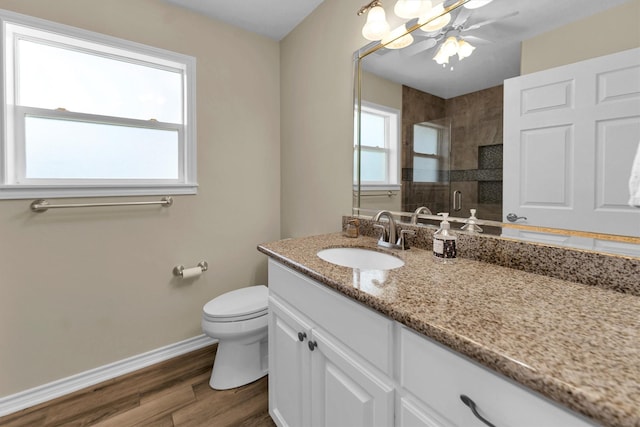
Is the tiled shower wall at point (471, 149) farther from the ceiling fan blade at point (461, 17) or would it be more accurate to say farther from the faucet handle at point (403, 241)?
the ceiling fan blade at point (461, 17)

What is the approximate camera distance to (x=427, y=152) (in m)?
1.32

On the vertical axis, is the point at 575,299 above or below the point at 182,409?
above

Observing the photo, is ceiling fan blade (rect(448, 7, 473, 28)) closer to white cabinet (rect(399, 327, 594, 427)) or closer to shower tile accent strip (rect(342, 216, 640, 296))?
shower tile accent strip (rect(342, 216, 640, 296))

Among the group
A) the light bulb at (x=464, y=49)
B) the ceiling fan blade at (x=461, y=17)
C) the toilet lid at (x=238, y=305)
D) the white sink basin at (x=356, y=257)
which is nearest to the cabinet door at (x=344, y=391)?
the white sink basin at (x=356, y=257)

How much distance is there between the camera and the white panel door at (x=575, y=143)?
2.54ft

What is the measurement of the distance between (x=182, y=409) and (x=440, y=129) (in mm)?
1900

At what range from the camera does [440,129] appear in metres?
1.24

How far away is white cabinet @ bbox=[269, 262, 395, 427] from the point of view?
76 cm

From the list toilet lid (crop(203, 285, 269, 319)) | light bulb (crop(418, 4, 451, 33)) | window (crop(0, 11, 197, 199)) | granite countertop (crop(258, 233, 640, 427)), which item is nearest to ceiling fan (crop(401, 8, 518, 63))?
light bulb (crop(418, 4, 451, 33))

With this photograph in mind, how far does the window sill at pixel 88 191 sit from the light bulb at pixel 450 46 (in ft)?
5.42

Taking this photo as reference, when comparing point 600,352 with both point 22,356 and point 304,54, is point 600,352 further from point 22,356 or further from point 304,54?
point 22,356

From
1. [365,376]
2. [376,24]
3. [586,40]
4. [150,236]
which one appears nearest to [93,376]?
[150,236]

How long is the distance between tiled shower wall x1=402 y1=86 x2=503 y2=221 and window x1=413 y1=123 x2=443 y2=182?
0.11ft

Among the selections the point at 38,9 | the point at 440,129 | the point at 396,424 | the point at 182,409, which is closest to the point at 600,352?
the point at 396,424
